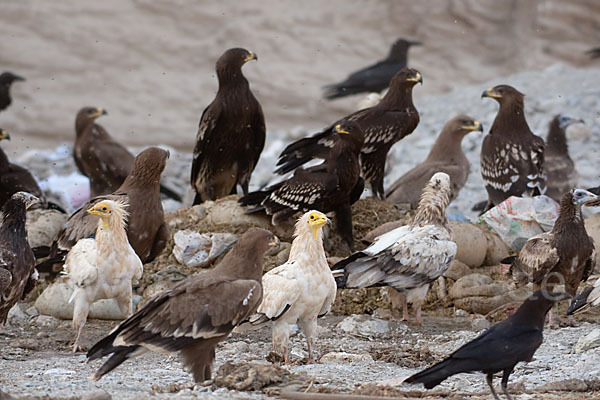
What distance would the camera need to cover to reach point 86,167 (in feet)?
33.4

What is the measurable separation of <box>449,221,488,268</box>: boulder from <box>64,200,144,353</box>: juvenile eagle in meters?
2.99

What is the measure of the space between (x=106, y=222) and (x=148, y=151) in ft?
3.35

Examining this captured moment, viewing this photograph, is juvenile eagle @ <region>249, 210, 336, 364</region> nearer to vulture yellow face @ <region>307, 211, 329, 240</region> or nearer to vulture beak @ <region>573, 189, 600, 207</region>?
vulture yellow face @ <region>307, 211, 329, 240</region>

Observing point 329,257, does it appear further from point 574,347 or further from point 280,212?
point 574,347

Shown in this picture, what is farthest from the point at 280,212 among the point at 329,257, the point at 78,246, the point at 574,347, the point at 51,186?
the point at 51,186

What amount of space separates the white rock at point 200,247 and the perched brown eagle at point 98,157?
2.15 m

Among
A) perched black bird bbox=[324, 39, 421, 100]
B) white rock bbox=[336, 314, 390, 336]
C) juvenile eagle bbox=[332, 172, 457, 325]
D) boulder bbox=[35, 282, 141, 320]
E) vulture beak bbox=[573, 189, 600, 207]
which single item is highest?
perched black bird bbox=[324, 39, 421, 100]

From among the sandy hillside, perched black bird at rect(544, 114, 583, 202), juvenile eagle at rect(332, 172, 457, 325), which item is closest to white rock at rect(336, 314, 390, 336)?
juvenile eagle at rect(332, 172, 457, 325)

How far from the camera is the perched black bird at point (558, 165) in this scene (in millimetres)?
10281

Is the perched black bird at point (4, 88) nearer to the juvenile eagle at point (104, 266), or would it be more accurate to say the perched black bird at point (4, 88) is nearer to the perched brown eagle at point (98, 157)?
the perched brown eagle at point (98, 157)

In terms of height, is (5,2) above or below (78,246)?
above

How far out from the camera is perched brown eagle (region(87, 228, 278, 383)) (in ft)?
14.9

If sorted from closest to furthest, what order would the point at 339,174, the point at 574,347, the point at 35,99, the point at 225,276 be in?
the point at 225,276 < the point at 574,347 < the point at 339,174 < the point at 35,99

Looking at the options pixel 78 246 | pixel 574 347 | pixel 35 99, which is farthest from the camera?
pixel 35 99
